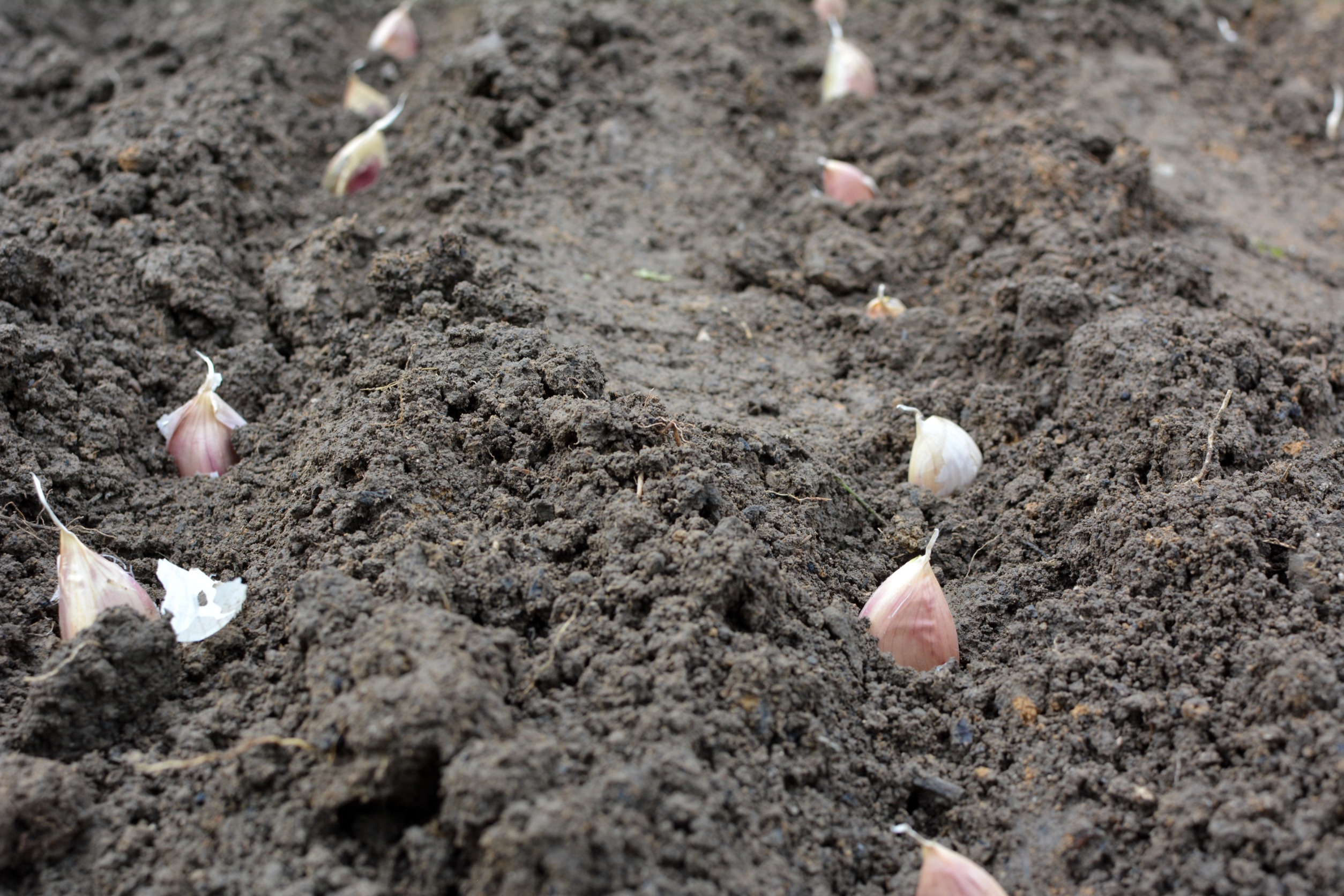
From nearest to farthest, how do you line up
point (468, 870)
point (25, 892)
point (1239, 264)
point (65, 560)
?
1. point (468, 870)
2. point (25, 892)
3. point (65, 560)
4. point (1239, 264)

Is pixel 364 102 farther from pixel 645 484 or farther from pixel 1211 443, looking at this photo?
pixel 1211 443

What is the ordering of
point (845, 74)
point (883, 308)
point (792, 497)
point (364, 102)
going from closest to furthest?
1. point (792, 497)
2. point (883, 308)
3. point (364, 102)
4. point (845, 74)

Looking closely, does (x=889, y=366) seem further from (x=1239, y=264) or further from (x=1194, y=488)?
(x=1239, y=264)

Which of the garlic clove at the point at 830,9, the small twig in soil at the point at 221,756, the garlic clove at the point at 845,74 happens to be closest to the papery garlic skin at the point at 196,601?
the small twig in soil at the point at 221,756

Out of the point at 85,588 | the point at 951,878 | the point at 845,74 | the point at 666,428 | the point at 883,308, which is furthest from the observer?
the point at 845,74

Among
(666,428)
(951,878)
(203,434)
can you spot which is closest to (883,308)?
(666,428)

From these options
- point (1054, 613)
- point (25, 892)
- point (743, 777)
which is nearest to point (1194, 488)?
point (1054, 613)
